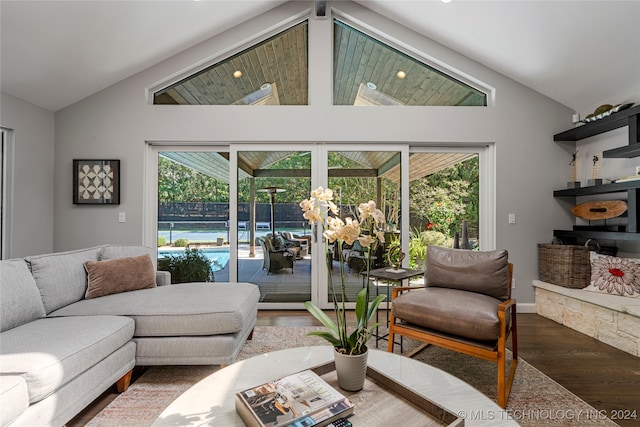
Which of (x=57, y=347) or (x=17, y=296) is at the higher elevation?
(x=17, y=296)

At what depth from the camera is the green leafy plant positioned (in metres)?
3.92

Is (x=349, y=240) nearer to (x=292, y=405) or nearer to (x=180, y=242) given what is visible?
(x=292, y=405)

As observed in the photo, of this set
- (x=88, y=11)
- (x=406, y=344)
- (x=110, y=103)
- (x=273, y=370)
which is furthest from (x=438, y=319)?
(x=110, y=103)

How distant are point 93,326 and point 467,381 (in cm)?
241

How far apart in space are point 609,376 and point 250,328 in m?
2.68

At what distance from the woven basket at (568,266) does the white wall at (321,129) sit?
23 centimetres

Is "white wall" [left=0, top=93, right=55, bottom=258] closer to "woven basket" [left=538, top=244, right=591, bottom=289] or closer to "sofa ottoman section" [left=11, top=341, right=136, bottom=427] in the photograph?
"sofa ottoman section" [left=11, top=341, right=136, bottom=427]

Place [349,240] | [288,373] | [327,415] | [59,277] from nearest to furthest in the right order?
[327,415], [349,240], [288,373], [59,277]

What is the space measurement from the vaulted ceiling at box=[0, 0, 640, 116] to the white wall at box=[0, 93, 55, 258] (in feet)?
0.57

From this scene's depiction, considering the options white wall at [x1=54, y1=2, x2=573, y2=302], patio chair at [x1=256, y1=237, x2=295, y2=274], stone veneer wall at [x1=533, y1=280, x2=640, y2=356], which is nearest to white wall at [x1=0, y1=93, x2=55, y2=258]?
white wall at [x1=54, y1=2, x2=573, y2=302]

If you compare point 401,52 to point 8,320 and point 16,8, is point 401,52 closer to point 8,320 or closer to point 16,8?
point 16,8

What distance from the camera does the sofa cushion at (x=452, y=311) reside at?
1.98m

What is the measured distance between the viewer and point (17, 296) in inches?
74.6

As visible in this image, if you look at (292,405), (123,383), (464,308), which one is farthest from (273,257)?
(292,405)
